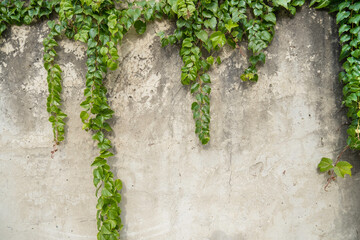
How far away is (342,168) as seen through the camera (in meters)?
1.64

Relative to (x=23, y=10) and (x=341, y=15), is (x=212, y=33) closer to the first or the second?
(x=341, y=15)

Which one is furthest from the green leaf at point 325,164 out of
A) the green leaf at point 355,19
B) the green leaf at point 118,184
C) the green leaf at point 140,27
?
the green leaf at point 140,27

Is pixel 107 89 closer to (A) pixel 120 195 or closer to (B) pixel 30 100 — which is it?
(B) pixel 30 100

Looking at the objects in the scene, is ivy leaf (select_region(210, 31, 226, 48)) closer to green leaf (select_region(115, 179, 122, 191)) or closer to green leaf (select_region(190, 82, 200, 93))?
green leaf (select_region(190, 82, 200, 93))

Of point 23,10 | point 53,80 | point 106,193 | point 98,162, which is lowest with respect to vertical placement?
point 106,193

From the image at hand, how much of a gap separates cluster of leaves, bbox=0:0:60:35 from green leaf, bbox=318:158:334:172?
1.89m

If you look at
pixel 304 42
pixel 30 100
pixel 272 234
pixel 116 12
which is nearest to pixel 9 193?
pixel 30 100

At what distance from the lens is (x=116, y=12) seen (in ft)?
5.44

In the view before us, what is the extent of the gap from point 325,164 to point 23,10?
2.10 metres

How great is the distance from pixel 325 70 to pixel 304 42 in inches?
8.5

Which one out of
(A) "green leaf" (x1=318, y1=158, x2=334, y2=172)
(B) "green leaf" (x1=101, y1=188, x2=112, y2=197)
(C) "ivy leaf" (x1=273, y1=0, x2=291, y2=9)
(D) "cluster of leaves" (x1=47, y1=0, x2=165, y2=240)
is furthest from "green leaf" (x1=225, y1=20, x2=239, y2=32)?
(B) "green leaf" (x1=101, y1=188, x2=112, y2=197)

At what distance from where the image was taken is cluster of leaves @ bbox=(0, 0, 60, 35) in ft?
5.61

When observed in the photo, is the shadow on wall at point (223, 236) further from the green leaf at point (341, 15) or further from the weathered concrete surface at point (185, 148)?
the green leaf at point (341, 15)

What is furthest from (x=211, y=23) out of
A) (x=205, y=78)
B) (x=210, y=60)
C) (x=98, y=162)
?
(x=98, y=162)
